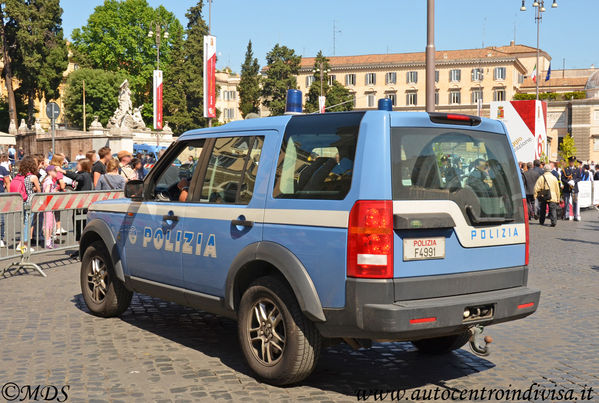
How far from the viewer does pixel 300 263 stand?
4902 mm

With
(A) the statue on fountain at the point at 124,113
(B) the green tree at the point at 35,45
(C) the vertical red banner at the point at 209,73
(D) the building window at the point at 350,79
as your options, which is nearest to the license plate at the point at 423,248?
(C) the vertical red banner at the point at 209,73

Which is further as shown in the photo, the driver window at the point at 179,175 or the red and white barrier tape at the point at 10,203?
the red and white barrier tape at the point at 10,203

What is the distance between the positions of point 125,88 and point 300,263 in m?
58.6

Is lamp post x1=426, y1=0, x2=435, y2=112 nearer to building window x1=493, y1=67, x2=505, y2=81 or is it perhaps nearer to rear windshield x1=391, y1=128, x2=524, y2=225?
rear windshield x1=391, y1=128, x2=524, y2=225

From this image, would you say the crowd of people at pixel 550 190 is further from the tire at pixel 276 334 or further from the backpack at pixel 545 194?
the tire at pixel 276 334

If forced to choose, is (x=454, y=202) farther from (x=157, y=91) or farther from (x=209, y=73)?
(x=157, y=91)

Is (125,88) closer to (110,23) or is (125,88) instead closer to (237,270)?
(110,23)

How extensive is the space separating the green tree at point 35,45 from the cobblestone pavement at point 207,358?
6419cm

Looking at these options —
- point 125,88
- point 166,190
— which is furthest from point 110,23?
point 166,190

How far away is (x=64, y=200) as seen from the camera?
1159 centimetres

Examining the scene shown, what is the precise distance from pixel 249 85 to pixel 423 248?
311 ft

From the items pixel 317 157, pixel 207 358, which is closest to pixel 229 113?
pixel 207 358

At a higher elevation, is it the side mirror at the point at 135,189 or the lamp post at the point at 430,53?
the lamp post at the point at 430,53

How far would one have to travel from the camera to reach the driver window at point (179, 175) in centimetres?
630
